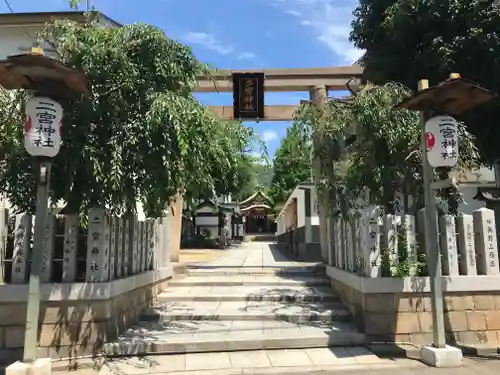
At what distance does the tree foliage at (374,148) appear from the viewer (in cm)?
642

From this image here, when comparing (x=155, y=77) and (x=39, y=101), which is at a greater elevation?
(x=155, y=77)

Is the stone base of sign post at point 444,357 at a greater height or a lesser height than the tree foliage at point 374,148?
lesser

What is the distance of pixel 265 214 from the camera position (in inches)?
1785

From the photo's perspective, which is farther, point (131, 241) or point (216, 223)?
point (216, 223)

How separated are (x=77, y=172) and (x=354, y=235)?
14.4ft

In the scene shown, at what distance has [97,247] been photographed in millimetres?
5836

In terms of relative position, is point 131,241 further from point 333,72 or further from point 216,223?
point 216,223

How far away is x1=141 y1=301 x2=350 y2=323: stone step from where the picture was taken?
712cm

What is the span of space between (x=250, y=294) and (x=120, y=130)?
4306mm

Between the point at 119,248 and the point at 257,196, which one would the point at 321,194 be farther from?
the point at 257,196

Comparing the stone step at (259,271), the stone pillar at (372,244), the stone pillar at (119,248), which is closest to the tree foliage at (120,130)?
the stone pillar at (119,248)

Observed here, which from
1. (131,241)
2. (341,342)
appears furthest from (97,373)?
(341,342)

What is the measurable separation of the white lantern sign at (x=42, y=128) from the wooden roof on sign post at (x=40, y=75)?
0.82 feet

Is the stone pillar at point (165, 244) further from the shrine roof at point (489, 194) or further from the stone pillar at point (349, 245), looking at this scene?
the shrine roof at point (489, 194)
